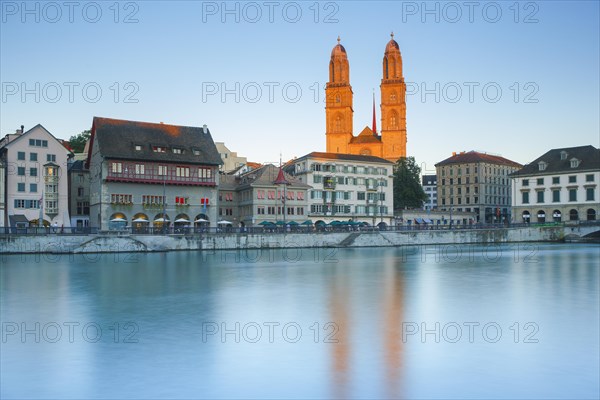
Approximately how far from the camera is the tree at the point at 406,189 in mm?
107625

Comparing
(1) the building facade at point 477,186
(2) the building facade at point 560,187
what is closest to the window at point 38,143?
(2) the building facade at point 560,187

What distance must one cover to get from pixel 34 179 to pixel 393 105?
92.6 meters

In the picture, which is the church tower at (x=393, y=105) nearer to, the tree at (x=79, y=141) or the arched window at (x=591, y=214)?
the arched window at (x=591, y=214)

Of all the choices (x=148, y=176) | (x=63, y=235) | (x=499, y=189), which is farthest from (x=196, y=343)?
(x=499, y=189)

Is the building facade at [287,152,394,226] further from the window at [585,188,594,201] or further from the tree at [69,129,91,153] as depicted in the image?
the tree at [69,129,91,153]

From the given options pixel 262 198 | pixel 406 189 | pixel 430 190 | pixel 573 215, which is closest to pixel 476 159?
pixel 406 189

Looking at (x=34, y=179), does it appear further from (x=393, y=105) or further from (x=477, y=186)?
(x=393, y=105)

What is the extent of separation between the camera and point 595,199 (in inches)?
3600

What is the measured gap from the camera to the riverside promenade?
56.3 metres

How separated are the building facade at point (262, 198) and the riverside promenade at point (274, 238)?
9.43m

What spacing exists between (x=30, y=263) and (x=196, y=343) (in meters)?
35.6

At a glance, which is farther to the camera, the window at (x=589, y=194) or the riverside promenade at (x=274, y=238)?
the window at (x=589, y=194)

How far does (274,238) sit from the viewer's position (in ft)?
228

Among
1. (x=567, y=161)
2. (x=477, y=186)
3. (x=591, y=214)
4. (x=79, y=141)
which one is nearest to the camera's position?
(x=591, y=214)
